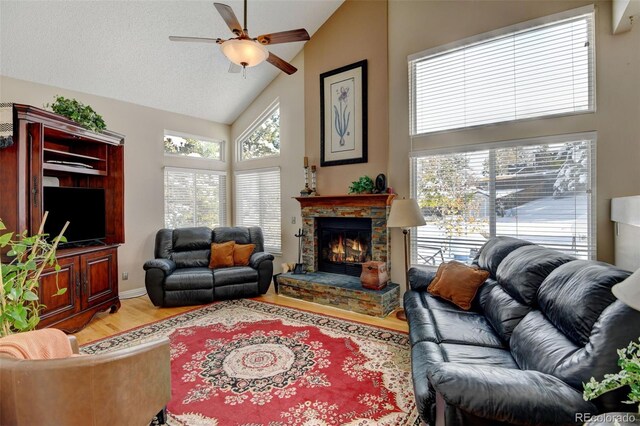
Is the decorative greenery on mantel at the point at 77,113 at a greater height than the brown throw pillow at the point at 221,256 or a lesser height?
greater

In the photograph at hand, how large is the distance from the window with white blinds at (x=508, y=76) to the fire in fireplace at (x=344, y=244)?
5.34ft

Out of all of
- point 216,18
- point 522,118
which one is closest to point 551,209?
point 522,118

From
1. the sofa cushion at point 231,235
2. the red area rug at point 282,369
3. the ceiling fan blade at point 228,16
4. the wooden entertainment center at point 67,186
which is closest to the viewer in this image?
the red area rug at point 282,369

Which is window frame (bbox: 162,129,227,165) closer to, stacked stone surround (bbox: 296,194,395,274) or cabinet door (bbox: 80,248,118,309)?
cabinet door (bbox: 80,248,118,309)

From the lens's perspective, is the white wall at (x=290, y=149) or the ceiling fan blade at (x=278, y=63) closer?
the ceiling fan blade at (x=278, y=63)

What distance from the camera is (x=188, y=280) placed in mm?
4207

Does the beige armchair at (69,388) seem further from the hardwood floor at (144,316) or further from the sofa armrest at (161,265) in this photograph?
the sofa armrest at (161,265)

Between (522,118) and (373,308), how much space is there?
2.79m

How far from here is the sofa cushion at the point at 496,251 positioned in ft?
9.04

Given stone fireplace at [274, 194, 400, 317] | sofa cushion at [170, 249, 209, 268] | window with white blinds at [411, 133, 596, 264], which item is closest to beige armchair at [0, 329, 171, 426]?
stone fireplace at [274, 194, 400, 317]

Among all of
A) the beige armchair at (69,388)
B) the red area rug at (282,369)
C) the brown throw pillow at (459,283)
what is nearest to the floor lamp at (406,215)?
the brown throw pillow at (459,283)

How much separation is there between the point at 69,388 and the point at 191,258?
3.74 metres

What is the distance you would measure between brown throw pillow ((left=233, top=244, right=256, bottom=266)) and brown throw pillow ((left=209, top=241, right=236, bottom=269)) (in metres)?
0.07

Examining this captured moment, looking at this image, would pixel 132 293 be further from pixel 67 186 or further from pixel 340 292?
pixel 340 292
